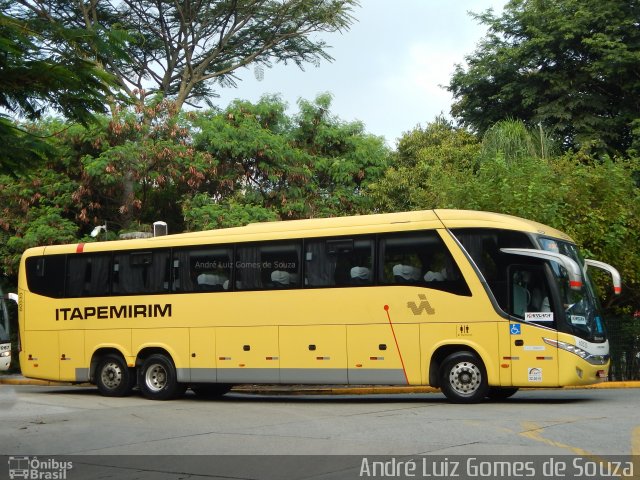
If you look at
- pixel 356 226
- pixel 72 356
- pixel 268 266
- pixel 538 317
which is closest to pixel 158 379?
pixel 72 356

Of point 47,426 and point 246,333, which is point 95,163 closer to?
point 246,333

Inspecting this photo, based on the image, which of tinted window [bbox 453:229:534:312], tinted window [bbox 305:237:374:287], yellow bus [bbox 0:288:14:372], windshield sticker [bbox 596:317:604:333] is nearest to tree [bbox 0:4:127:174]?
tinted window [bbox 305:237:374:287]

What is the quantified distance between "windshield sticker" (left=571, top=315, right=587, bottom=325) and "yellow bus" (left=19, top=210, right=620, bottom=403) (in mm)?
27

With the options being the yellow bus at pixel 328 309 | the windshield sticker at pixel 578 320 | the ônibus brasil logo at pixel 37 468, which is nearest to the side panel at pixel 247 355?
the yellow bus at pixel 328 309

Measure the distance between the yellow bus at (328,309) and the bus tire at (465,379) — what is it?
3cm

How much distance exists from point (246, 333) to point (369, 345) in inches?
107

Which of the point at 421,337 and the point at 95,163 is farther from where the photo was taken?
the point at 95,163

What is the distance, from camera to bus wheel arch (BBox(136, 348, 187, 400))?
19.9 m

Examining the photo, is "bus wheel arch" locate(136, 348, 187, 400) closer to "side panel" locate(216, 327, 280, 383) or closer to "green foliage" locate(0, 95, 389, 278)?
"side panel" locate(216, 327, 280, 383)

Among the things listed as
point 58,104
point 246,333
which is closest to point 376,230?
point 246,333

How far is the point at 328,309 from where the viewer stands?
18047 mm

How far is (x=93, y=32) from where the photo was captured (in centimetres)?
990

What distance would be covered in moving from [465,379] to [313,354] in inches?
123

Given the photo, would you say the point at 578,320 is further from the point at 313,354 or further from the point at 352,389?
the point at 352,389
